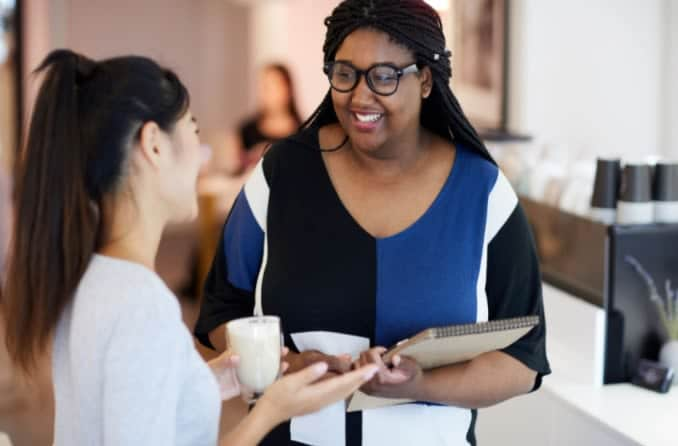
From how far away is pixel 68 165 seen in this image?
4.24 feet

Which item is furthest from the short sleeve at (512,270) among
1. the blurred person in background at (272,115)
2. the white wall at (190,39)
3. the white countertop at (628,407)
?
the white wall at (190,39)

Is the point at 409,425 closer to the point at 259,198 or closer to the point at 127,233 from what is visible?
the point at 259,198

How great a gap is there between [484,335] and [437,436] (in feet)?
0.95

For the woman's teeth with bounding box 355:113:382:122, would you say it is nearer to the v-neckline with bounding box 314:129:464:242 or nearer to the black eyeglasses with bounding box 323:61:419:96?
the black eyeglasses with bounding box 323:61:419:96

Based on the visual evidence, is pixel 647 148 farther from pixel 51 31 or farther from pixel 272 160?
pixel 51 31

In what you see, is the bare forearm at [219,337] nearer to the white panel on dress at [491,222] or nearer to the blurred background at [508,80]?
the blurred background at [508,80]

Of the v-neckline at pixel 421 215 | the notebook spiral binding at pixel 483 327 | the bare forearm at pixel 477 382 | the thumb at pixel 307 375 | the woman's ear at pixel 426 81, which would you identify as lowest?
the bare forearm at pixel 477 382

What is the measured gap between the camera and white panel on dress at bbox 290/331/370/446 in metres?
1.75

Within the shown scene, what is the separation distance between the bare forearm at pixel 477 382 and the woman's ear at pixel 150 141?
604 mm

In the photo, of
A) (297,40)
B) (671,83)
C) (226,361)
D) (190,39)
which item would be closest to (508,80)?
(671,83)

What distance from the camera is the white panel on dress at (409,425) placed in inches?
70.5

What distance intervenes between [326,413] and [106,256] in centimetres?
61

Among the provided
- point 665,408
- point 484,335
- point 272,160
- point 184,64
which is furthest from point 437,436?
point 184,64

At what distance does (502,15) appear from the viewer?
3.96 m
